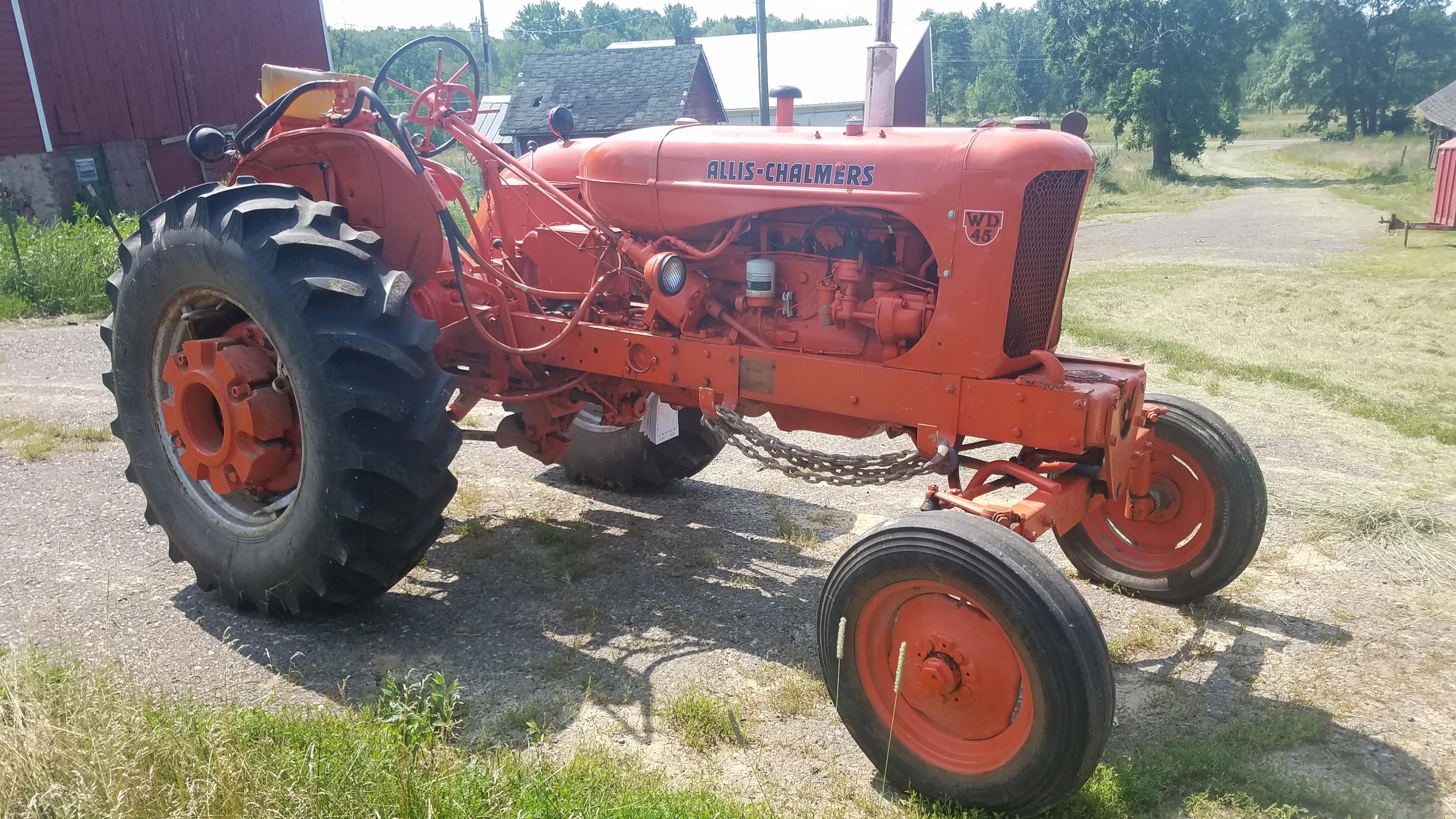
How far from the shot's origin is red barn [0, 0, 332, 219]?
1517cm

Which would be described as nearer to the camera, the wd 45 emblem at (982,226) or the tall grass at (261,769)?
the tall grass at (261,769)

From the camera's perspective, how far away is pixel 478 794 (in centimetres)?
267

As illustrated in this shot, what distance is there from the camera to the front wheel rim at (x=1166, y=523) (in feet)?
13.7

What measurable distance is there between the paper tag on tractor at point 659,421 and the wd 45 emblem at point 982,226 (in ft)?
5.81

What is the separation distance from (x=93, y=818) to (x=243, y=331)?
214 cm

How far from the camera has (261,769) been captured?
260 centimetres

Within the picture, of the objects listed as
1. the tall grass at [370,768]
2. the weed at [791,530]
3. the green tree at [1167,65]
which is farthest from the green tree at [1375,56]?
the tall grass at [370,768]

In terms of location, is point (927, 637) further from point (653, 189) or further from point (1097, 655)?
point (653, 189)

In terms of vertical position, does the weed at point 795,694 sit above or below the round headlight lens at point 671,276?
below

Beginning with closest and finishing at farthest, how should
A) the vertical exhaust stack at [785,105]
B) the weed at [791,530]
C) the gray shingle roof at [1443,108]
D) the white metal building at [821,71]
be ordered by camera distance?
the vertical exhaust stack at [785,105], the weed at [791,530], the gray shingle roof at [1443,108], the white metal building at [821,71]

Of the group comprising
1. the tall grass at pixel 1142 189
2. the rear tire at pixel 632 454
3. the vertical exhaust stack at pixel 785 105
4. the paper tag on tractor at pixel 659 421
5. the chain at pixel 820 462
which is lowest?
the tall grass at pixel 1142 189

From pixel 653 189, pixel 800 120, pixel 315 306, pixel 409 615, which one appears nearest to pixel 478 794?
pixel 409 615

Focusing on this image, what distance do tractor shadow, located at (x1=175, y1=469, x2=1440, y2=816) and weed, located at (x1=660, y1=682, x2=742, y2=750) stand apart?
0.30 feet

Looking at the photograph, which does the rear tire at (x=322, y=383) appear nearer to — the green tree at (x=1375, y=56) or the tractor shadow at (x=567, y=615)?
the tractor shadow at (x=567, y=615)
